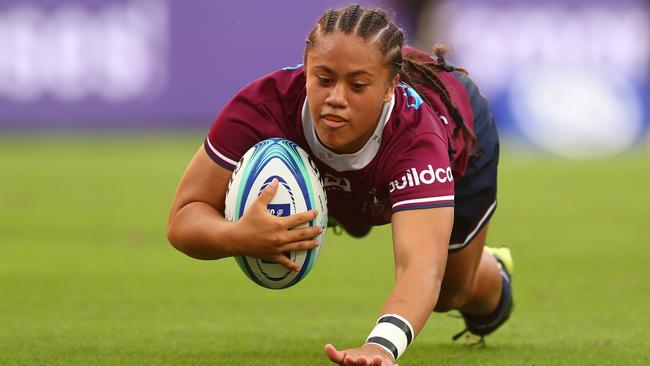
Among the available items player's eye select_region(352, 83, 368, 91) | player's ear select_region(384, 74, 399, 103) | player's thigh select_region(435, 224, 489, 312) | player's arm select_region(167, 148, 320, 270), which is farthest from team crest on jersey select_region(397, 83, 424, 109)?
player's thigh select_region(435, 224, 489, 312)

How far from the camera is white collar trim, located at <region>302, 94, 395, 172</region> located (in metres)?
4.71

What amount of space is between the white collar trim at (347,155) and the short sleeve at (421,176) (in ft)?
0.34

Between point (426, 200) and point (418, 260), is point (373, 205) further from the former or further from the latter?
point (418, 260)

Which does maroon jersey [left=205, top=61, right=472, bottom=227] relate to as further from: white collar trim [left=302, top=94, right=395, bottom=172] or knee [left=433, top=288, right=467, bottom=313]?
knee [left=433, top=288, right=467, bottom=313]

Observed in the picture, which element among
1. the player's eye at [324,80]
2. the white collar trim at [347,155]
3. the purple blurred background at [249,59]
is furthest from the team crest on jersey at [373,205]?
the purple blurred background at [249,59]

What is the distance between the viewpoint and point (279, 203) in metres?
4.56

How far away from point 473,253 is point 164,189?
8342mm

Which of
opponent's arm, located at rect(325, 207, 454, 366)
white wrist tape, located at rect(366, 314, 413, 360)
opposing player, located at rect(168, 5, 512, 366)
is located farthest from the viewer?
opposing player, located at rect(168, 5, 512, 366)

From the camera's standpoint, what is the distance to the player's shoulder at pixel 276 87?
194 inches

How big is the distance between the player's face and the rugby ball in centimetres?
23

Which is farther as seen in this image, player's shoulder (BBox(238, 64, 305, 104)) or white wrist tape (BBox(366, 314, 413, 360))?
player's shoulder (BBox(238, 64, 305, 104))

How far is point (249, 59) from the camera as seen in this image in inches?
757

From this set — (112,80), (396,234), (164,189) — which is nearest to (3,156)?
(112,80)

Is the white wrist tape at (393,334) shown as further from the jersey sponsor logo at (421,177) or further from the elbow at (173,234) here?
the elbow at (173,234)
